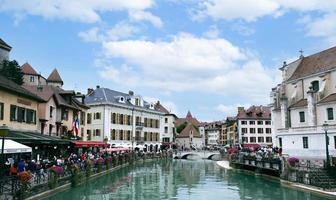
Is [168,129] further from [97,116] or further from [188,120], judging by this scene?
[188,120]

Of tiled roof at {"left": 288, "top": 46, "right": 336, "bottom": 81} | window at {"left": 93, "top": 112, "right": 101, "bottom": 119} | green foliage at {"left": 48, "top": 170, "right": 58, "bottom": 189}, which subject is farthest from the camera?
Result: window at {"left": 93, "top": 112, "right": 101, "bottom": 119}

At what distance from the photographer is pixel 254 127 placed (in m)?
110

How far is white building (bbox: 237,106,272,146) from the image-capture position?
10956 centimetres

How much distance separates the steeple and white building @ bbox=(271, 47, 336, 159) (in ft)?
153

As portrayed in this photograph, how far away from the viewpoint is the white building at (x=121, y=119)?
74.0 m

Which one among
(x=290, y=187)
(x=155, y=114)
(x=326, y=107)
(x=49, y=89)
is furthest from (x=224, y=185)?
(x=155, y=114)

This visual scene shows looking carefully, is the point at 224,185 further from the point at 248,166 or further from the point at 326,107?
the point at 326,107

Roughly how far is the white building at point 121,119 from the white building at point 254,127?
29216 millimetres

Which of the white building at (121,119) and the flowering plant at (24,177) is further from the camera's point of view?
→ the white building at (121,119)

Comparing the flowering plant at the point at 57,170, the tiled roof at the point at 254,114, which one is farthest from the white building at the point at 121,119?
the flowering plant at the point at 57,170

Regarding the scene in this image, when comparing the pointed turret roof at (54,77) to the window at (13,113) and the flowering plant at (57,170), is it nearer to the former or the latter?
the window at (13,113)

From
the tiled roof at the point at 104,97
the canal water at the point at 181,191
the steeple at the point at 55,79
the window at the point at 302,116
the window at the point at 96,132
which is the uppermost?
the steeple at the point at 55,79

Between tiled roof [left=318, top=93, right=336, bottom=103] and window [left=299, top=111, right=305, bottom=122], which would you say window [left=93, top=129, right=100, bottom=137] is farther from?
tiled roof [left=318, top=93, right=336, bottom=103]

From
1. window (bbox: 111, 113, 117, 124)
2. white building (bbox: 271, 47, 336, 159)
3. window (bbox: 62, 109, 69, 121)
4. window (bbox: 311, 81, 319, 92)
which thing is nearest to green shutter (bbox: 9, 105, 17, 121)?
window (bbox: 62, 109, 69, 121)
